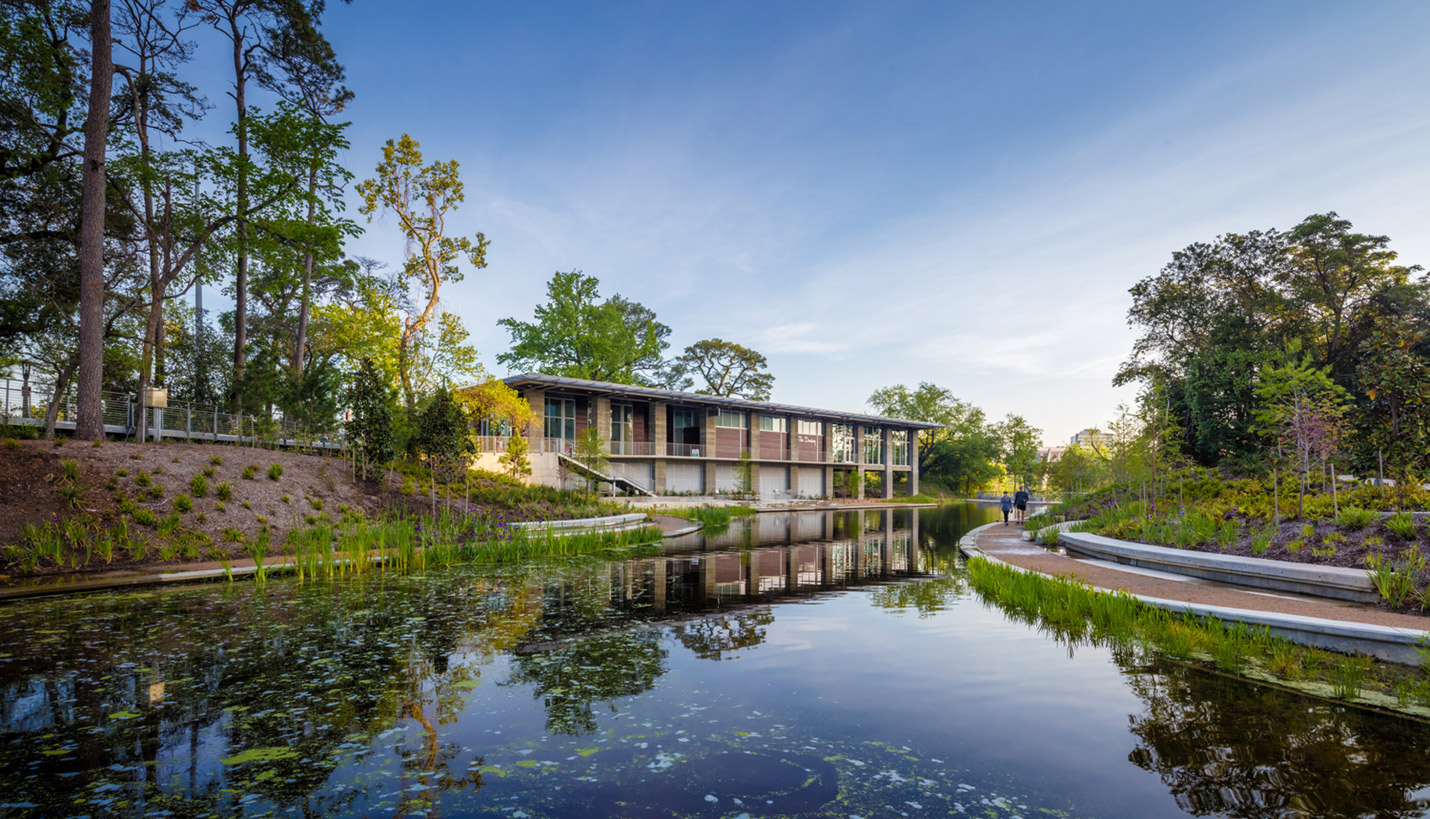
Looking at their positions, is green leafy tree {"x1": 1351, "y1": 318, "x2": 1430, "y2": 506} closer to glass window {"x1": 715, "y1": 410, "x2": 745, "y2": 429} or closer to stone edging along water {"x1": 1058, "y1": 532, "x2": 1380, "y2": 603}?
stone edging along water {"x1": 1058, "y1": 532, "x2": 1380, "y2": 603}

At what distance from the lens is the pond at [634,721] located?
12.5ft

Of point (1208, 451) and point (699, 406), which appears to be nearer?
point (1208, 451)

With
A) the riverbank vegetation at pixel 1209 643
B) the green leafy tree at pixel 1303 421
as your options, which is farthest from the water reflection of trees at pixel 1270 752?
the green leafy tree at pixel 1303 421

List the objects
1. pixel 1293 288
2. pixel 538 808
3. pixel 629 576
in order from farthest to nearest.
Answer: pixel 1293 288, pixel 629 576, pixel 538 808

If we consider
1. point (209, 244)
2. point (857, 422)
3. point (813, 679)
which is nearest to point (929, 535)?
point (813, 679)

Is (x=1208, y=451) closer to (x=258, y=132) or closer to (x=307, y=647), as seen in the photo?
(x=307, y=647)

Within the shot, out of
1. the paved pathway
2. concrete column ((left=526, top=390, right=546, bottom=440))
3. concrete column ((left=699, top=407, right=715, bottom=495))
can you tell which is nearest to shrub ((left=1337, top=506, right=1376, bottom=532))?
the paved pathway

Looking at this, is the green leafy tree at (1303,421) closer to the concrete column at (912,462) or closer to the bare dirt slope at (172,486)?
the bare dirt slope at (172,486)

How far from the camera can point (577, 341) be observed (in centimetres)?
4541

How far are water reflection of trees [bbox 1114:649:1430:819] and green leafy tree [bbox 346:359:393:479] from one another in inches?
753

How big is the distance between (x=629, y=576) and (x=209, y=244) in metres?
21.3

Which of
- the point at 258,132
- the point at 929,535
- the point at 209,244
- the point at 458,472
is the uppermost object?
the point at 258,132

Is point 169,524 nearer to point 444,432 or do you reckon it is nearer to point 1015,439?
point 444,432

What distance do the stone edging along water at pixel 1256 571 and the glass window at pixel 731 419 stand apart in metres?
32.2
